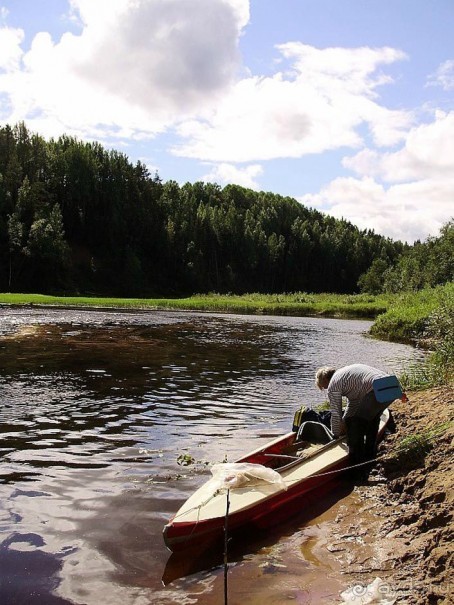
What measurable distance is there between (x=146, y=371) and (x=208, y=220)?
4801 inches

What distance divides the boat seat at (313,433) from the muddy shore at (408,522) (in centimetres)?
110

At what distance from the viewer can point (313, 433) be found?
10.5 metres

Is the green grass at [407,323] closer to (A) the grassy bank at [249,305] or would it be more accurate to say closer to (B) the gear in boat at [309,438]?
(A) the grassy bank at [249,305]

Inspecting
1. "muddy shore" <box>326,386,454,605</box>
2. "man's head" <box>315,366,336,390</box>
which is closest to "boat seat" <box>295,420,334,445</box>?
"man's head" <box>315,366,336,390</box>

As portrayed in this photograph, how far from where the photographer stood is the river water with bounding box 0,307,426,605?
603cm

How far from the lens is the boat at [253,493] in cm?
650

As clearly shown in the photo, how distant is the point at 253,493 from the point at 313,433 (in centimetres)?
345

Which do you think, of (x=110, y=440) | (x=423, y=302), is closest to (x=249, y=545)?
(x=110, y=440)

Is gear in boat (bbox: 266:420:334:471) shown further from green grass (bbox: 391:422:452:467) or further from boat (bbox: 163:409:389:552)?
green grass (bbox: 391:422:452:467)

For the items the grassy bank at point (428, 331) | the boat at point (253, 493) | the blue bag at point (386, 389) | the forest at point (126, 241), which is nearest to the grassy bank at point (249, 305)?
the forest at point (126, 241)

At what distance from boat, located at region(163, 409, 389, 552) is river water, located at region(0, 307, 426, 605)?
0.32 metres

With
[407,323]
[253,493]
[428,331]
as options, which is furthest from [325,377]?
[407,323]

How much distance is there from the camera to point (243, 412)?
47.1 feet

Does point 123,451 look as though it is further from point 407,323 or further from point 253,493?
point 407,323
